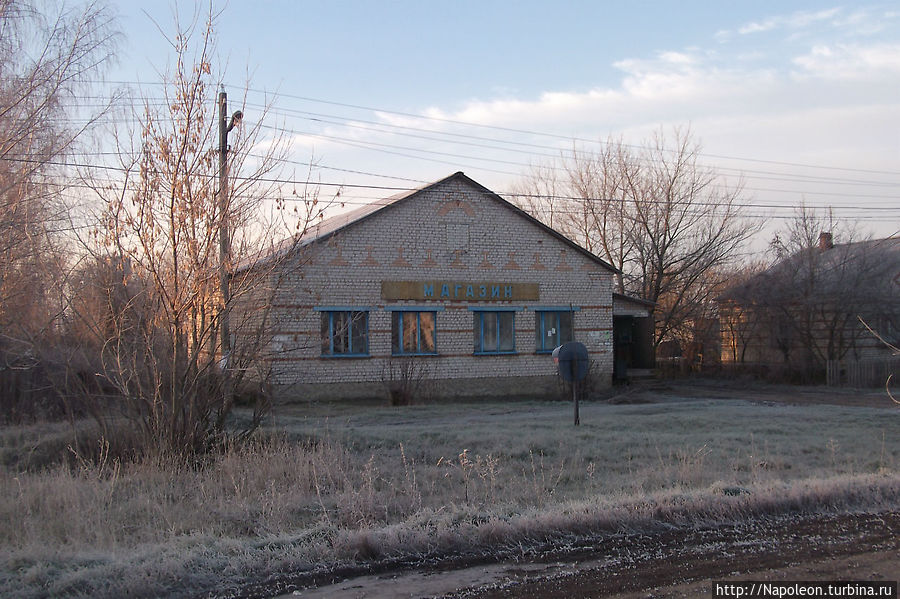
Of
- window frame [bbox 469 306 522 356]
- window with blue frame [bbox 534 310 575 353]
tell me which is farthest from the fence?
window frame [bbox 469 306 522 356]

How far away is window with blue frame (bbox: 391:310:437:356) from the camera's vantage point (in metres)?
23.3

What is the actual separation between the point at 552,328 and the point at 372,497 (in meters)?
18.1

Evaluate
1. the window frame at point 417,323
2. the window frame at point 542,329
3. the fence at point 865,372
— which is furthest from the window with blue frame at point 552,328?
the fence at point 865,372

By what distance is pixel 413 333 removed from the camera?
23516 millimetres

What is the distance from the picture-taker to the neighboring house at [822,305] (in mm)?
26406

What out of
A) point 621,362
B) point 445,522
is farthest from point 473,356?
point 445,522

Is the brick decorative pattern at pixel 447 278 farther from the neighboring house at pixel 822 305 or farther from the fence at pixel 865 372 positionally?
the fence at pixel 865 372

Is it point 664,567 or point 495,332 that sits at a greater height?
point 495,332

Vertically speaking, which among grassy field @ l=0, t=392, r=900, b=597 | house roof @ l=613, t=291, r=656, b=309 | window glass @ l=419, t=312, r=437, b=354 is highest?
house roof @ l=613, t=291, r=656, b=309

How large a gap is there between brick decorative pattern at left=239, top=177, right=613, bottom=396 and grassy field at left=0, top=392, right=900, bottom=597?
8.55 metres

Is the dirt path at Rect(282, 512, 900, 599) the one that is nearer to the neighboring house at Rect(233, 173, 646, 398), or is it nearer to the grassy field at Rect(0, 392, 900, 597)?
the grassy field at Rect(0, 392, 900, 597)

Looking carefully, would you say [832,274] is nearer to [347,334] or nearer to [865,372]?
[865,372]

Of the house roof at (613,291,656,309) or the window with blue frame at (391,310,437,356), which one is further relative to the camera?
the house roof at (613,291,656,309)

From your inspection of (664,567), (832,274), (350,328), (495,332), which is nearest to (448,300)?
(495,332)
